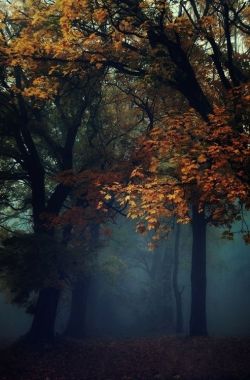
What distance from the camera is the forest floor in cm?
1279

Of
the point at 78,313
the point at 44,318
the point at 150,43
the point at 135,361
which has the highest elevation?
the point at 150,43

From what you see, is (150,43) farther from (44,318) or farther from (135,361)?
(44,318)

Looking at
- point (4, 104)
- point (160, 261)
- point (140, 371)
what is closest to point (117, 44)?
point (4, 104)

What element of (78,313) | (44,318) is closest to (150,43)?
(44,318)

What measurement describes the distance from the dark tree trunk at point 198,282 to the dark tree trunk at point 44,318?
6214mm

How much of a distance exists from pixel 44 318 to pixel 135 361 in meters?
4.98

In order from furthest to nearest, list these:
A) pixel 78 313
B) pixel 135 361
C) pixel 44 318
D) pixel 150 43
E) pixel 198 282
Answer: pixel 78 313 < pixel 198 282 < pixel 44 318 < pixel 135 361 < pixel 150 43

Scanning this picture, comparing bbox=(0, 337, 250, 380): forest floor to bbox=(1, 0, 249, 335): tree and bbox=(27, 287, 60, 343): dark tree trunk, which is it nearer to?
bbox=(27, 287, 60, 343): dark tree trunk

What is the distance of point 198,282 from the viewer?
61.4 ft

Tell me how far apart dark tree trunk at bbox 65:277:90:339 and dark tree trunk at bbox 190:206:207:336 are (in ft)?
23.8

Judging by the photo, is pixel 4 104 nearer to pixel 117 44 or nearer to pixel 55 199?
pixel 55 199

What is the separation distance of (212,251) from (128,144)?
72.2 feet

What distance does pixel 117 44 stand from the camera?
39.0 feet

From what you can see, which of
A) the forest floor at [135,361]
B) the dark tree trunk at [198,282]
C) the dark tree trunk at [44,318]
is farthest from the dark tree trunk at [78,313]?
the dark tree trunk at [198,282]
